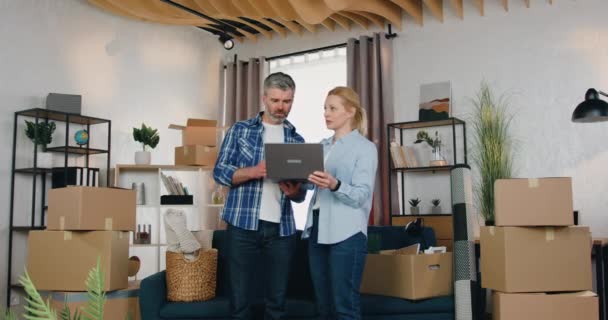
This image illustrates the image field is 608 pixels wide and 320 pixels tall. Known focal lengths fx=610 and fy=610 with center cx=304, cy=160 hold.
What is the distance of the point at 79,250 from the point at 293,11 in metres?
A: 3.36

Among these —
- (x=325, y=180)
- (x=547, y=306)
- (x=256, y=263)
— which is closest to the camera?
(x=325, y=180)

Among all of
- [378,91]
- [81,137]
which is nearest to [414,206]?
[378,91]

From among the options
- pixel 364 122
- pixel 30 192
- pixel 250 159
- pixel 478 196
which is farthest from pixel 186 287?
pixel 478 196

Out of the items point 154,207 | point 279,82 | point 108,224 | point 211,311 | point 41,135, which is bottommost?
point 211,311

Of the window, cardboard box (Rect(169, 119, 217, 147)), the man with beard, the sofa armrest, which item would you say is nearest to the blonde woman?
the man with beard

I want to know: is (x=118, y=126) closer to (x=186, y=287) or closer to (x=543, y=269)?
(x=186, y=287)

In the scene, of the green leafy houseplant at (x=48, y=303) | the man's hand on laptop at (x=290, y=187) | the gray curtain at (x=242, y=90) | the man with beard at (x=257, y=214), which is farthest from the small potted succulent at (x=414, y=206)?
the green leafy houseplant at (x=48, y=303)

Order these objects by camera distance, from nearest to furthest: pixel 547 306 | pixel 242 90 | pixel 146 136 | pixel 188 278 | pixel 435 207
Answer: pixel 547 306
pixel 188 278
pixel 435 207
pixel 146 136
pixel 242 90

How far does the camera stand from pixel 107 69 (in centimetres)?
630

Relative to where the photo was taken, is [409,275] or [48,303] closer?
[48,303]

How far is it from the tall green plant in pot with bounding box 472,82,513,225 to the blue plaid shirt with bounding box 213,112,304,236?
131 inches

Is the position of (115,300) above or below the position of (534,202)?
below

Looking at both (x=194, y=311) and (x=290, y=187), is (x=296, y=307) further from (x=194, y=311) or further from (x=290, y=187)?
(x=290, y=187)

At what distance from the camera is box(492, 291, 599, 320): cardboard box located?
298 centimetres
